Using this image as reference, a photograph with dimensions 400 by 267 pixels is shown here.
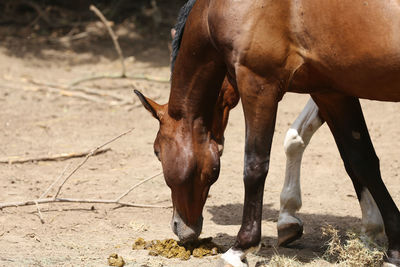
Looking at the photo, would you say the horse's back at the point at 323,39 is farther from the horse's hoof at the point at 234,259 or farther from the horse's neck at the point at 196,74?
the horse's hoof at the point at 234,259

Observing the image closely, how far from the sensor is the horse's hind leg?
3.98 meters

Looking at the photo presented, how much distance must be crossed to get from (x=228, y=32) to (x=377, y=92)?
83cm

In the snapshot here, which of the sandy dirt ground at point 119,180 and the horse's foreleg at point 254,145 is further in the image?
the sandy dirt ground at point 119,180

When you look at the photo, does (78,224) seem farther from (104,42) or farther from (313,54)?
(104,42)

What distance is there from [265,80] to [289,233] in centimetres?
129

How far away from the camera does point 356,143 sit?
13.4ft

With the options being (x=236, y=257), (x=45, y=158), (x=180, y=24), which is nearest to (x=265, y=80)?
(x=180, y=24)

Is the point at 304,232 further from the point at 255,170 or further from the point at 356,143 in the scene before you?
the point at 255,170

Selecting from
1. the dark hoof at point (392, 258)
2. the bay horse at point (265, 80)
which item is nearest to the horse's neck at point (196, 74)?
the bay horse at point (265, 80)

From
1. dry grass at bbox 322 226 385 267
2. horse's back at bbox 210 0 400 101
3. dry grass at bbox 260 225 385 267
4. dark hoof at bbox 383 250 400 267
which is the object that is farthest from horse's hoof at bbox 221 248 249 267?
horse's back at bbox 210 0 400 101

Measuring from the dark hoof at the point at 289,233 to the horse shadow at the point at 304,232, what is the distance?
0.19 ft

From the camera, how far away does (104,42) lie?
11.6 metres

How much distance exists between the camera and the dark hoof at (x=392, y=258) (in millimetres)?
3815

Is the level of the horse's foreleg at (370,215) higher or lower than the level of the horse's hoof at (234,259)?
higher
